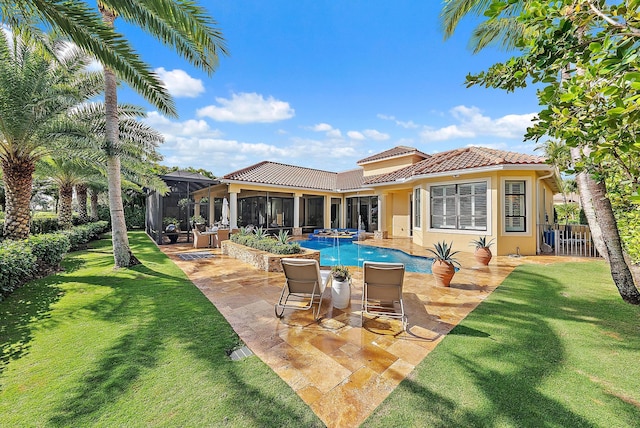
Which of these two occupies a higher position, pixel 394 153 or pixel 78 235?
pixel 394 153

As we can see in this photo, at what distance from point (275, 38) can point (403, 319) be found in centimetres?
1461

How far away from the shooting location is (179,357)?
3.87m

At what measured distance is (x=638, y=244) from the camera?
5.65 meters

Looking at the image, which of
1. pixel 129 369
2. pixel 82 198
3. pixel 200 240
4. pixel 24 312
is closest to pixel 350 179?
pixel 200 240

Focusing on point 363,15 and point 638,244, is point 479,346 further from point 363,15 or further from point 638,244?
point 363,15

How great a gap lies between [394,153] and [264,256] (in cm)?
1570

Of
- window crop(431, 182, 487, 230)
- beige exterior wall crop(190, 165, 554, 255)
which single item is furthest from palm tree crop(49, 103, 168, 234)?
window crop(431, 182, 487, 230)

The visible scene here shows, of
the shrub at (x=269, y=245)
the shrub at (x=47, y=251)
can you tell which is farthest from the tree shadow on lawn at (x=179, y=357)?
the shrub at (x=47, y=251)

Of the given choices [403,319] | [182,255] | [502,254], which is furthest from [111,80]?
[502,254]

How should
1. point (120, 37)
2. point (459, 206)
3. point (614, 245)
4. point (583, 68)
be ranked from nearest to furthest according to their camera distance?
1. point (583, 68)
2. point (614, 245)
3. point (120, 37)
4. point (459, 206)

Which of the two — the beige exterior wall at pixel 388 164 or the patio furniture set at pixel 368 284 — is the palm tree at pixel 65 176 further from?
the beige exterior wall at pixel 388 164

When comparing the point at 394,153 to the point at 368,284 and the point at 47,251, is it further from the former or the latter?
the point at 47,251

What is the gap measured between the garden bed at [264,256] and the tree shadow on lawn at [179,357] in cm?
317

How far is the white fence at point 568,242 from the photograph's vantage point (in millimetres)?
11766
